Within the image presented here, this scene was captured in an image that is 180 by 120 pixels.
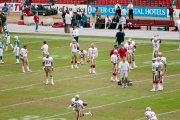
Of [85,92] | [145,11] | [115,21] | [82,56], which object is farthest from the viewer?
[145,11]

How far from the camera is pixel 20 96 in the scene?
78.7 feet

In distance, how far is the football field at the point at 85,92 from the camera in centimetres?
2030

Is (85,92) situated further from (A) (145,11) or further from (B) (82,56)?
(A) (145,11)

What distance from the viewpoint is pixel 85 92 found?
971 inches

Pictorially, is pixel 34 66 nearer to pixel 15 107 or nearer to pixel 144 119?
pixel 15 107

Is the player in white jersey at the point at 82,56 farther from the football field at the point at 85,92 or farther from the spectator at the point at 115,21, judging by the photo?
the spectator at the point at 115,21

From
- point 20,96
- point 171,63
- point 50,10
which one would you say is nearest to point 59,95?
point 20,96

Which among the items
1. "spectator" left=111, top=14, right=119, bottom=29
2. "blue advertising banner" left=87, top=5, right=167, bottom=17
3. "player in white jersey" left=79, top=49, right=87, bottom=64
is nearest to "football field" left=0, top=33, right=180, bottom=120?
"player in white jersey" left=79, top=49, right=87, bottom=64

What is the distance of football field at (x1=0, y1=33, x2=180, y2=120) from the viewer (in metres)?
20.3

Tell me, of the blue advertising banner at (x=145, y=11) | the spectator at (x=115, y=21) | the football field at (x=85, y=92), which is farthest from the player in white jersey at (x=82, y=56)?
the blue advertising banner at (x=145, y=11)

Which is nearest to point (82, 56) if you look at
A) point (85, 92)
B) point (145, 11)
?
point (85, 92)

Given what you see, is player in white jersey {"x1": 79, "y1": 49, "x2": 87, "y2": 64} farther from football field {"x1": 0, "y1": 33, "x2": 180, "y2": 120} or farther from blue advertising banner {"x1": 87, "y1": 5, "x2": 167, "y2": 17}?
blue advertising banner {"x1": 87, "y1": 5, "x2": 167, "y2": 17}

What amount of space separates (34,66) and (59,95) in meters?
9.96

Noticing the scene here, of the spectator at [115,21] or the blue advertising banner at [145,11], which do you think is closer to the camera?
the spectator at [115,21]
